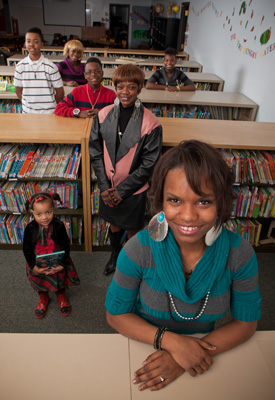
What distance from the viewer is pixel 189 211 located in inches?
36.5

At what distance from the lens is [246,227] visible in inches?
109

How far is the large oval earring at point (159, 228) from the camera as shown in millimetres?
1055

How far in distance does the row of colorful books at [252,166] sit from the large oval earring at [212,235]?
1553 mm

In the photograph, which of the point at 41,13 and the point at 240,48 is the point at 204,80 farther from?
the point at 41,13

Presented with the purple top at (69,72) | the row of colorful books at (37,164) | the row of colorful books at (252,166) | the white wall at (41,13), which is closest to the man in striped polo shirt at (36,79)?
the row of colorful books at (37,164)

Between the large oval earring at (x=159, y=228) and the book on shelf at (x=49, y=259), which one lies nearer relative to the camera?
the large oval earring at (x=159, y=228)

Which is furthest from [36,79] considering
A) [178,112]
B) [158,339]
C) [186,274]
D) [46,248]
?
[158,339]

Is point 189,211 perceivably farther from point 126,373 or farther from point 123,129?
point 123,129

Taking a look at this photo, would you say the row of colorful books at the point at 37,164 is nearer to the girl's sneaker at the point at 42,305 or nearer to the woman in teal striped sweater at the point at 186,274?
the girl's sneaker at the point at 42,305

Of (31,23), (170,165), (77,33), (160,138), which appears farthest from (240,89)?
(31,23)

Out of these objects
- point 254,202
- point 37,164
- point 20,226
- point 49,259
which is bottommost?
point 20,226

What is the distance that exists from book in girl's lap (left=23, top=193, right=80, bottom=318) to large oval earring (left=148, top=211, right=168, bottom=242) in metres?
1.06

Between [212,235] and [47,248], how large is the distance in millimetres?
1384

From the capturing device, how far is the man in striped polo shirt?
2.90 m
